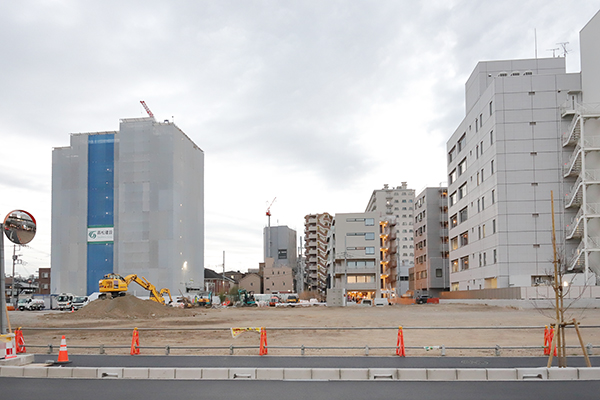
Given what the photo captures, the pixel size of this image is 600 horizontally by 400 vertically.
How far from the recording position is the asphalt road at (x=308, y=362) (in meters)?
14.0

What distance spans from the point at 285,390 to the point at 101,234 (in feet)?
278

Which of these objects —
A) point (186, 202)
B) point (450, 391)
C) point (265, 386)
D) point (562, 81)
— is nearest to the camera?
point (450, 391)

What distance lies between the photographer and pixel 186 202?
92.3m

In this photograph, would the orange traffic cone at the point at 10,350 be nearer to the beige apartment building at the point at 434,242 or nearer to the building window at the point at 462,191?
the building window at the point at 462,191

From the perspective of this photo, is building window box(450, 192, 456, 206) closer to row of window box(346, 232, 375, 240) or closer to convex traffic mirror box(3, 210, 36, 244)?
row of window box(346, 232, 375, 240)

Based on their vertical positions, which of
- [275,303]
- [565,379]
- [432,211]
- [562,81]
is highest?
[562,81]

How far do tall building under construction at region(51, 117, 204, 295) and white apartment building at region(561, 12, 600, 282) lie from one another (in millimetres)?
56704

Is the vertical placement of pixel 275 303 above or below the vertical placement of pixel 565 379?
below

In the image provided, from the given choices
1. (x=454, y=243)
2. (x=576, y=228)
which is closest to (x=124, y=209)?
→ (x=454, y=243)

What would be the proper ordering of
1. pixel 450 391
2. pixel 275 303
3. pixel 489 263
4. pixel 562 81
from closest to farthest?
pixel 450 391
pixel 562 81
pixel 489 263
pixel 275 303

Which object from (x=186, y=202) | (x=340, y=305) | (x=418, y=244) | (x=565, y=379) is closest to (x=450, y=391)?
(x=565, y=379)

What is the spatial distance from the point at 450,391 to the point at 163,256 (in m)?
78.0

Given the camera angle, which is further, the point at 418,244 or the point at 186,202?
the point at 418,244

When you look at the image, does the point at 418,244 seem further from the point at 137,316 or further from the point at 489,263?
the point at 137,316
